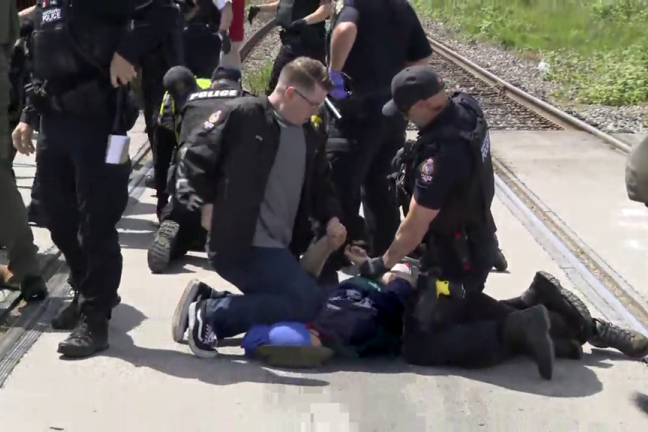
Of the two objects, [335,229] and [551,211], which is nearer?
[335,229]

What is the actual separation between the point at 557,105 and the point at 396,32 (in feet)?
27.1

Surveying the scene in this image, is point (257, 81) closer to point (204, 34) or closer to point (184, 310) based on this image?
point (204, 34)

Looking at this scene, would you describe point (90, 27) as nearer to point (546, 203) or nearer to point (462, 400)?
point (462, 400)

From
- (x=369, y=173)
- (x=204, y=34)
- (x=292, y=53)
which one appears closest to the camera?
(x=369, y=173)

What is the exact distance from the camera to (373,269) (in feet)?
16.7

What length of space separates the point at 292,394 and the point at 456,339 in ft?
2.64

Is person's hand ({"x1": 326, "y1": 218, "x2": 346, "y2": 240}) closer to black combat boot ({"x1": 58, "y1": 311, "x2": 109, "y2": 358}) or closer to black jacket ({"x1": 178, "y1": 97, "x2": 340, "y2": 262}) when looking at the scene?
black jacket ({"x1": 178, "y1": 97, "x2": 340, "y2": 262})

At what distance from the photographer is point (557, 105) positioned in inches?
561

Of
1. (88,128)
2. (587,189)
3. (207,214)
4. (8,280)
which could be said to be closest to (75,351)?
(207,214)

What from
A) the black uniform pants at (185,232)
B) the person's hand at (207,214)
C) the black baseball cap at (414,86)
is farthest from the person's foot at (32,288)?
the black baseball cap at (414,86)

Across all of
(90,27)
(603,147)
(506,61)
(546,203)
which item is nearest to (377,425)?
(90,27)

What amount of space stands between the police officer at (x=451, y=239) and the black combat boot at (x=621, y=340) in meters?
0.45

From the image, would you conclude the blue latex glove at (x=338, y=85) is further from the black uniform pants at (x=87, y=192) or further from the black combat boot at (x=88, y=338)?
the black combat boot at (x=88, y=338)

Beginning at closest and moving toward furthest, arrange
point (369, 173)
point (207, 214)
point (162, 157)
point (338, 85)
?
point (207, 214) → point (338, 85) → point (369, 173) → point (162, 157)
